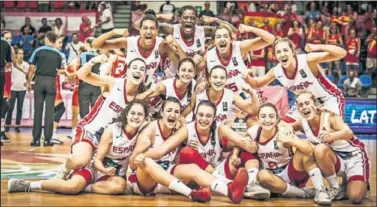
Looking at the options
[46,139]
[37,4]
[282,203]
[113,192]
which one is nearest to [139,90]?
[113,192]

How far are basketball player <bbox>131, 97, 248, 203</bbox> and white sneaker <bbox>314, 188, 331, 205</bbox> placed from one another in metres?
0.75

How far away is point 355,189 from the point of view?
525 centimetres

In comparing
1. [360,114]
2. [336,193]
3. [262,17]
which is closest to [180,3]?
[262,17]

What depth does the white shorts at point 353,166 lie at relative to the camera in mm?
5363

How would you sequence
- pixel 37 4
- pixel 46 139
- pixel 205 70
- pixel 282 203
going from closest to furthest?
1. pixel 282 203
2. pixel 205 70
3. pixel 46 139
4. pixel 37 4

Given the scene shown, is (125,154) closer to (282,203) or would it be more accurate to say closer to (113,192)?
(113,192)

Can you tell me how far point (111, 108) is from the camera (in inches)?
230

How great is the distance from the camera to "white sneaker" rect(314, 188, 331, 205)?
16.5 feet

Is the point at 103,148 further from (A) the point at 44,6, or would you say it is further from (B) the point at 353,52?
(A) the point at 44,6

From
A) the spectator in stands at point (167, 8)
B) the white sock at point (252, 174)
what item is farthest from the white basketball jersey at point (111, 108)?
the spectator in stands at point (167, 8)

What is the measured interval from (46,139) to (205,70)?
12.1 ft

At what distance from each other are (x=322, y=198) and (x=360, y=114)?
7.24 meters

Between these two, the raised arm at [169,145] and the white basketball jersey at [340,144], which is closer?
the raised arm at [169,145]

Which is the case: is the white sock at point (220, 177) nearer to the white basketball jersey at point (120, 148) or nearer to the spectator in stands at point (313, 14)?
the white basketball jersey at point (120, 148)
